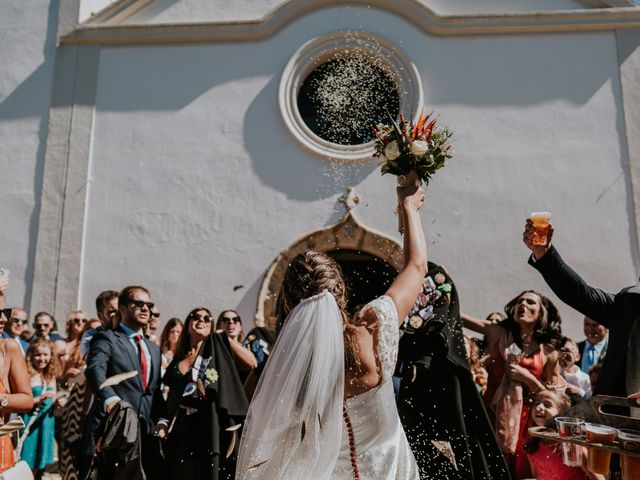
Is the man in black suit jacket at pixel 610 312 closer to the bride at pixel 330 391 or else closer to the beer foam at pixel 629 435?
the beer foam at pixel 629 435

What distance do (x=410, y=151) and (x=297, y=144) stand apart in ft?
24.2

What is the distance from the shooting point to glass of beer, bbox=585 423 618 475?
2.66 meters

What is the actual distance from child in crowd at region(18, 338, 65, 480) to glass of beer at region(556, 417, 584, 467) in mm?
5794

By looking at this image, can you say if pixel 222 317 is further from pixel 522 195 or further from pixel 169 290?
pixel 522 195

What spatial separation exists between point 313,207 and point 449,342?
5.90 meters

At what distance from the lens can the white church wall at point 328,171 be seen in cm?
984

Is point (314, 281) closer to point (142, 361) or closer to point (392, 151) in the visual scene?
point (392, 151)

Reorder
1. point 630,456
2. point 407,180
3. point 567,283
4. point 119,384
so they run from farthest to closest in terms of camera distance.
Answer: point 119,384, point 567,283, point 407,180, point 630,456

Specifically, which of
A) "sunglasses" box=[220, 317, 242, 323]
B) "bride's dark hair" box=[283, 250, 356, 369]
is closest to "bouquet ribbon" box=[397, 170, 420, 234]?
"bride's dark hair" box=[283, 250, 356, 369]

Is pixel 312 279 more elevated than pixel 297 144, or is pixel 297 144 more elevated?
pixel 297 144

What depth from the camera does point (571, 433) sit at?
2.89m

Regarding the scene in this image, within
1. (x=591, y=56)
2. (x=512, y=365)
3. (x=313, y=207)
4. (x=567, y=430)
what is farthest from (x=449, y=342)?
(x=591, y=56)

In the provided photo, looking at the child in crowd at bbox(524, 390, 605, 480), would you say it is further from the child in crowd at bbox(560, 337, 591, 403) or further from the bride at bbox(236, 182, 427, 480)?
the bride at bbox(236, 182, 427, 480)

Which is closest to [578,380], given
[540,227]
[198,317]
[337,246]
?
[540,227]
